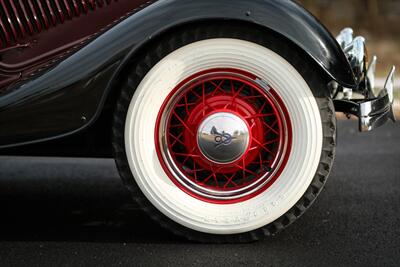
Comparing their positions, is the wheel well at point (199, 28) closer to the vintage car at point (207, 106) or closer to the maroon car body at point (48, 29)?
the vintage car at point (207, 106)

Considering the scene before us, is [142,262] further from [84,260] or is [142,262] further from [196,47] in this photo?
[196,47]

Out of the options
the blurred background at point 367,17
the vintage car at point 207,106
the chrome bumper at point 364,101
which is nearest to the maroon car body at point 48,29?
the vintage car at point 207,106

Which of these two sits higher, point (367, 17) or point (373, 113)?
point (373, 113)

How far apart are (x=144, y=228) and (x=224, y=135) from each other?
0.63 metres

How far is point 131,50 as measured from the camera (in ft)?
8.49

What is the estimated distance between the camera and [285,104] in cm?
265

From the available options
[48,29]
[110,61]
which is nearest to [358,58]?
[110,61]

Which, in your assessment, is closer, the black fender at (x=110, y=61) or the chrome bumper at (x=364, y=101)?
the black fender at (x=110, y=61)

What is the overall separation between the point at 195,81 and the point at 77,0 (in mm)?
760

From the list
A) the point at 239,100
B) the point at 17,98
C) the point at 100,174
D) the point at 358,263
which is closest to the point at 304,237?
the point at 358,263

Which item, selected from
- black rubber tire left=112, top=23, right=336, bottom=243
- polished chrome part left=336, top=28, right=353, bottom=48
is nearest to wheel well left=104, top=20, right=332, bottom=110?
black rubber tire left=112, top=23, right=336, bottom=243

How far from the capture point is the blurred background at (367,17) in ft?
43.4

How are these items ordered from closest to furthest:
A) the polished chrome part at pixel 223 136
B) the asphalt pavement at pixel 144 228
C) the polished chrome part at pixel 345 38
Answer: the asphalt pavement at pixel 144 228, the polished chrome part at pixel 223 136, the polished chrome part at pixel 345 38

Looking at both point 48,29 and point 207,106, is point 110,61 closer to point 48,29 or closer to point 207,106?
point 207,106
